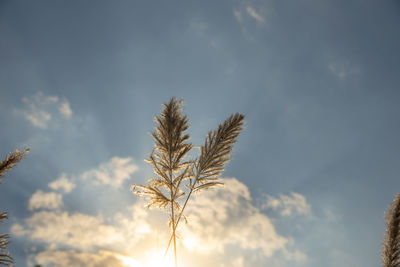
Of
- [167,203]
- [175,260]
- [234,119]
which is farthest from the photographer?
[234,119]

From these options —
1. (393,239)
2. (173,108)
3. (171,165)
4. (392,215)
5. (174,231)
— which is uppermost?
(173,108)

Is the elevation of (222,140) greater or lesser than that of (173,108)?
lesser

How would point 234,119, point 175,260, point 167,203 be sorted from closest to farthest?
point 175,260, point 167,203, point 234,119

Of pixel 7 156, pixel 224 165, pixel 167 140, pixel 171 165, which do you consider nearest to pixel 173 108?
pixel 167 140

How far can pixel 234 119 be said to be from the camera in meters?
2.60

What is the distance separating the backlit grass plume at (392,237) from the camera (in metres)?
2.10

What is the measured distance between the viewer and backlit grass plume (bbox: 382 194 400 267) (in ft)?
6.88

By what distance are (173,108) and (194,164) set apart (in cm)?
76

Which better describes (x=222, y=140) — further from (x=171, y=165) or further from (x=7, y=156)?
(x=7, y=156)

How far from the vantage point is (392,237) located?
7.07ft

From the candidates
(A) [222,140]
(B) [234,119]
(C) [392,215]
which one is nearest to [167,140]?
(A) [222,140]

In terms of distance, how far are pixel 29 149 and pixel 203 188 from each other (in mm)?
2304

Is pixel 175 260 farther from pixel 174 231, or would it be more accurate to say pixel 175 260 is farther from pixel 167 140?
pixel 167 140

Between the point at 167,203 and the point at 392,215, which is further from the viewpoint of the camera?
the point at 167,203
